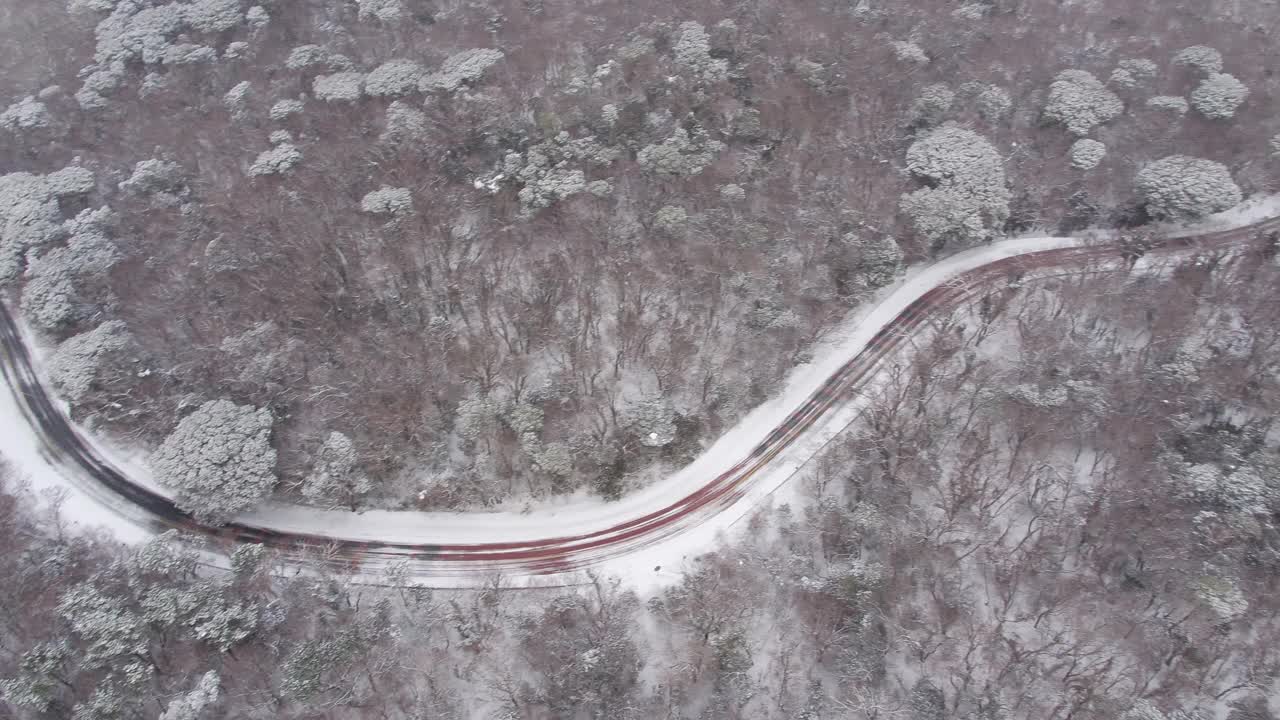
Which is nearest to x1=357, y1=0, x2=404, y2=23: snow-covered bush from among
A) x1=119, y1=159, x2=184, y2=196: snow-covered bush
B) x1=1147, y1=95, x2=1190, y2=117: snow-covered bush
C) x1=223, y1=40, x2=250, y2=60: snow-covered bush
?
x1=223, y1=40, x2=250, y2=60: snow-covered bush

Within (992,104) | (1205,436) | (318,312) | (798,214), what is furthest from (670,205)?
(1205,436)

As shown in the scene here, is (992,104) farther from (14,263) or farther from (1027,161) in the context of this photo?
(14,263)

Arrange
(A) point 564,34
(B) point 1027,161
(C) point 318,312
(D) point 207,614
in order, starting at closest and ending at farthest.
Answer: (D) point 207,614
(C) point 318,312
(B) point 1027,161
(A) point 564,34

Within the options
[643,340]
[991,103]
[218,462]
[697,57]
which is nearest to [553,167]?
[643,340]

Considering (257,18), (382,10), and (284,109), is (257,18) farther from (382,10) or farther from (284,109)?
(284,109)

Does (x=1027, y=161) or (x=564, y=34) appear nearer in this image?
(x=1027, y=161)

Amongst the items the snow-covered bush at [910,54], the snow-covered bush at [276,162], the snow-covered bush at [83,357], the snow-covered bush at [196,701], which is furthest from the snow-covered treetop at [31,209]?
the snow-covered bush at [910,54]

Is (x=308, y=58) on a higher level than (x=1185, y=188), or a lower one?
higher
